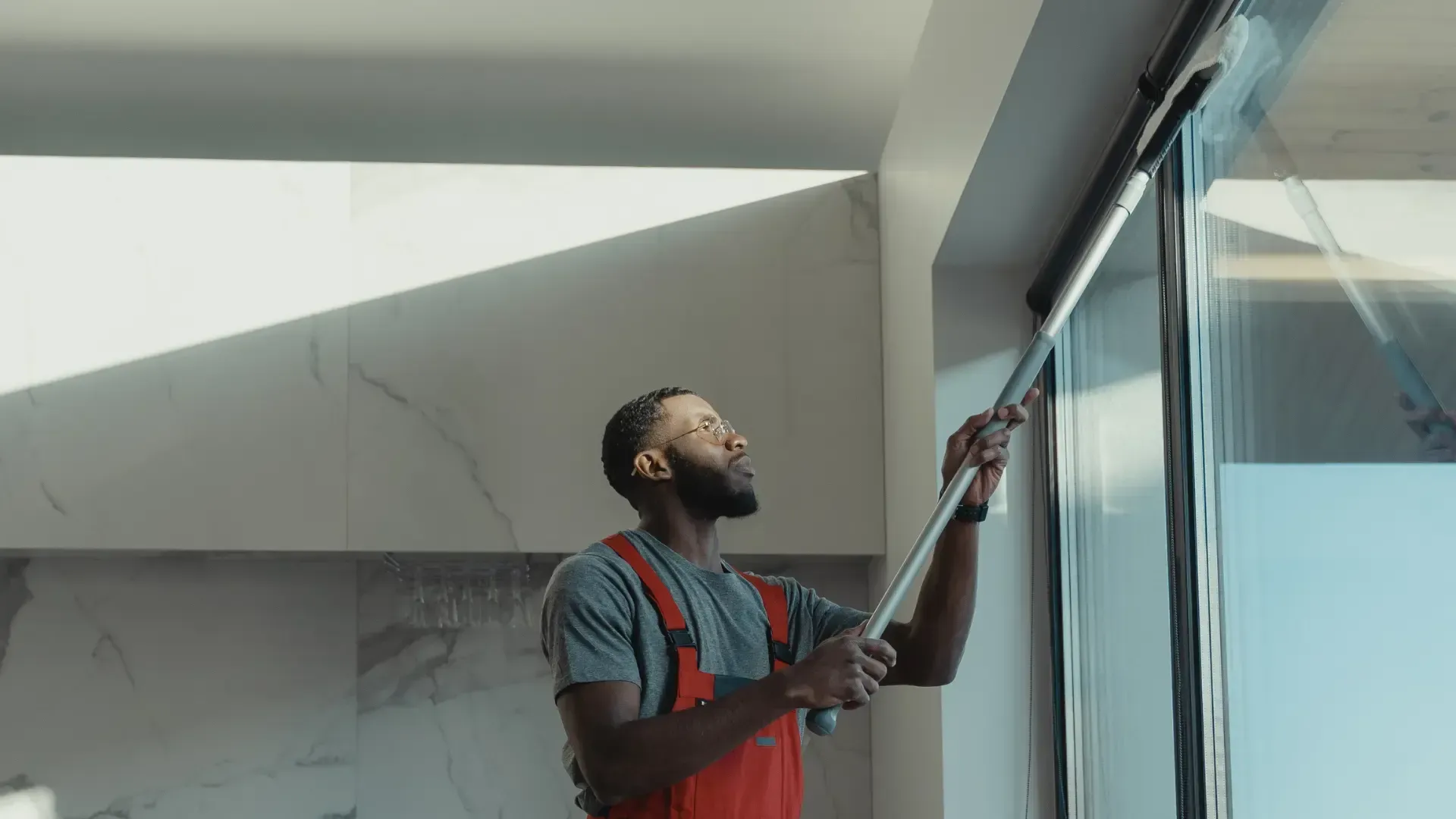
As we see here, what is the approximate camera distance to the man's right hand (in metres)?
1.29

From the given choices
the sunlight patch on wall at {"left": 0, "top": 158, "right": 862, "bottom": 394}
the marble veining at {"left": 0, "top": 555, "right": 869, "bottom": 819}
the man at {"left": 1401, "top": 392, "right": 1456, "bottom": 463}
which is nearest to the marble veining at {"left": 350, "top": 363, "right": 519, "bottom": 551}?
the sunlight patch on wall at {"left": 0, "top": 158, "right": 862, "bottom": 394}

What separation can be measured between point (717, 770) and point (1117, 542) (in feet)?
1.74

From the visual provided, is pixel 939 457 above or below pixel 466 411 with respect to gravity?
below

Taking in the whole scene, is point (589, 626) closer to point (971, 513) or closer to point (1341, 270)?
point (971, 513)

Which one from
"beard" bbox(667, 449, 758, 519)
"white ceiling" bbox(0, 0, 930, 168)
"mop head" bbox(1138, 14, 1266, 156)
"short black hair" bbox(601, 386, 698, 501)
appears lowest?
"beard" bbox(667, 449, 758, 519)

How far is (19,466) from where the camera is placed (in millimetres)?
2305

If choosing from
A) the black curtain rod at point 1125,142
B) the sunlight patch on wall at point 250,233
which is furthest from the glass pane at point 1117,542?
the sunlight patch on wall at point 250,233

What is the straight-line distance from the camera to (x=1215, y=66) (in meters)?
1.18

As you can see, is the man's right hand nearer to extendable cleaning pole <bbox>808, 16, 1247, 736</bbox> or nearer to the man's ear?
extendable cleaning pole <bbox>808, 16, 1247, 736</bbox>

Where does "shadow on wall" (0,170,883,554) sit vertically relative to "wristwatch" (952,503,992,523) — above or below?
above

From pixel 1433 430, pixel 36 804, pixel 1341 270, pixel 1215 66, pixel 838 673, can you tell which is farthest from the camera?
pixel 36 804

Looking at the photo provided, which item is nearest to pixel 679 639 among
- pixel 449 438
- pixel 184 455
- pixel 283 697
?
pixel 449 438

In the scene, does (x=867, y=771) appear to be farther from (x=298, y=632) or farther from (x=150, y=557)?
(x=150, y=557)

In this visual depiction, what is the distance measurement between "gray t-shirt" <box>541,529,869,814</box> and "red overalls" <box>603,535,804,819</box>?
0.05 feet
